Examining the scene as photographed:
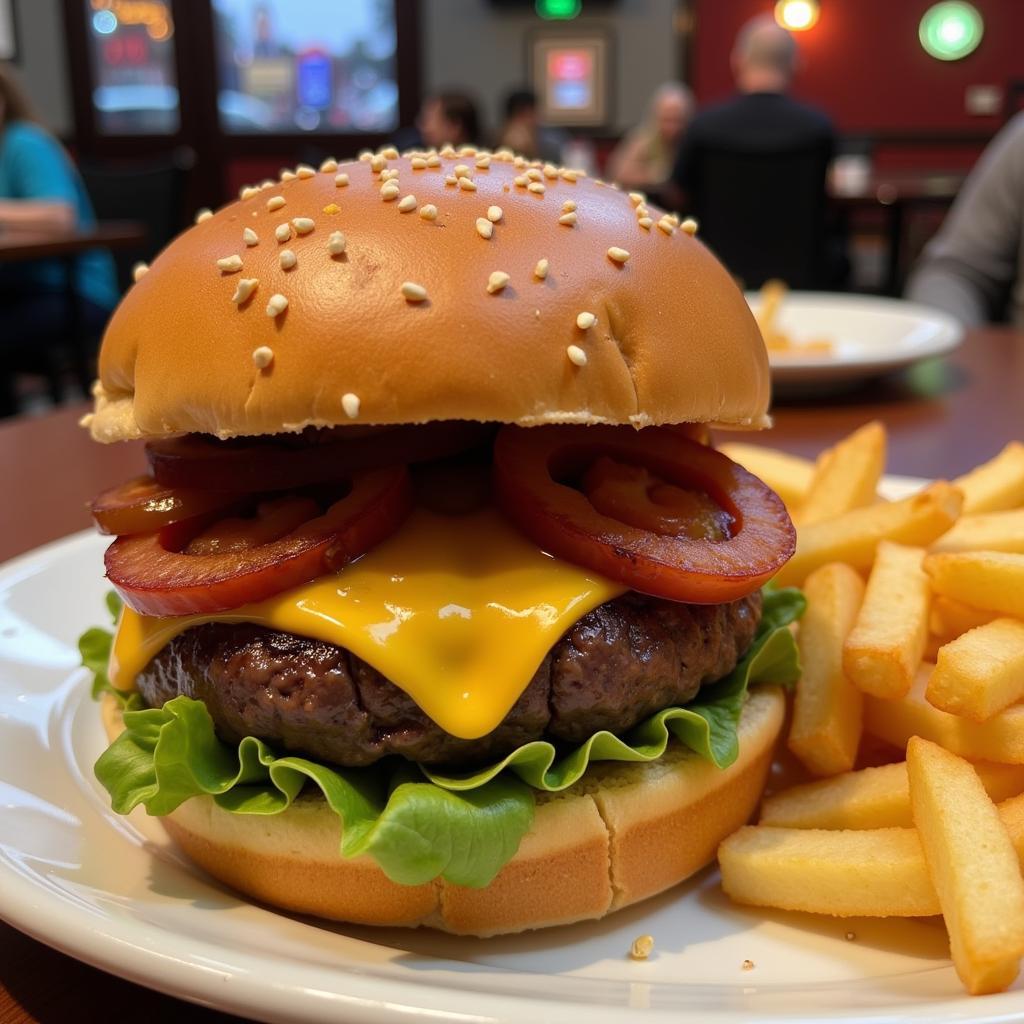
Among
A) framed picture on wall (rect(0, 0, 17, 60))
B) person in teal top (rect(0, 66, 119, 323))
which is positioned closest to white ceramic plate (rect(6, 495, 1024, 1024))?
person in teal top (rect(0, 66, 119, 323))

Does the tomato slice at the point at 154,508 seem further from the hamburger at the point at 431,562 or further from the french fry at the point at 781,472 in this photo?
the french fry at the point at 781,472

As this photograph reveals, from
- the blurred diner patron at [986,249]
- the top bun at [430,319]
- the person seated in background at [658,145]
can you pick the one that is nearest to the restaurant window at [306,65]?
the person seated in background at [658,145]

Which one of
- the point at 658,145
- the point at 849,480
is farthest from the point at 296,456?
the point at 658,145

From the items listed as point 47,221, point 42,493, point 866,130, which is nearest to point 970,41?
point 866,130

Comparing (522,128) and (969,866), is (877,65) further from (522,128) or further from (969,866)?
(969,866)

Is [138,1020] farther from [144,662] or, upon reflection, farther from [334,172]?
[334,172]

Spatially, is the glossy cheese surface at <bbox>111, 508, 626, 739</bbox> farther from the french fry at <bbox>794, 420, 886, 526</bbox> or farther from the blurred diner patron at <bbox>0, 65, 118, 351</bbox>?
the blurred diner patron at <bbox>0, 65, 118, 351</bbox>
